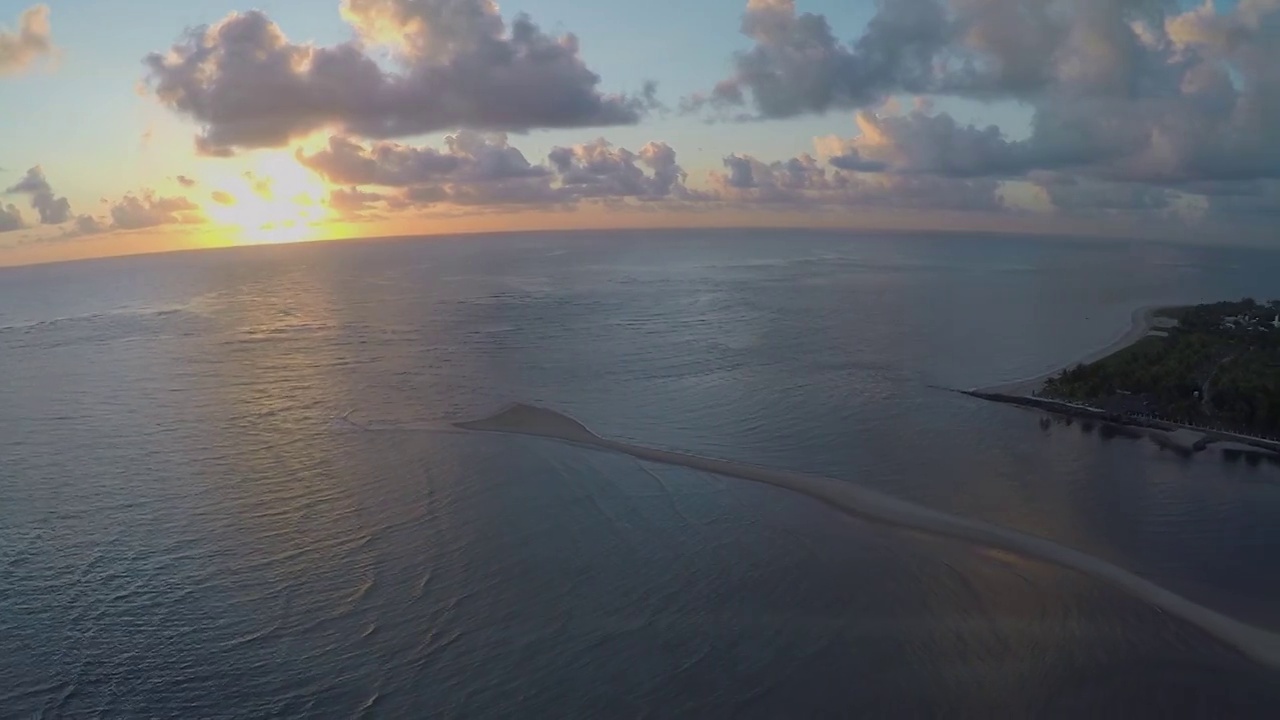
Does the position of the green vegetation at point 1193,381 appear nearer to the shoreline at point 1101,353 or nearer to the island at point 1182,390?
the island at point 1182,390

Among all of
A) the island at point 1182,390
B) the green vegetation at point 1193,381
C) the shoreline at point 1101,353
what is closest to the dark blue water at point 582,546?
the shoreline at point 1101,353

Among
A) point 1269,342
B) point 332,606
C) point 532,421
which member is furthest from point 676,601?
point 1269,342

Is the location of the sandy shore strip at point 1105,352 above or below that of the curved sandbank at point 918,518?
above

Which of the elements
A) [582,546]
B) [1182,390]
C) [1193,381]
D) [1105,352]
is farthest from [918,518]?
[1105,352]

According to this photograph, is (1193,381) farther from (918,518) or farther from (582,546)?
(582,546)

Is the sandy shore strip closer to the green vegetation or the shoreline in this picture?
the shoreline

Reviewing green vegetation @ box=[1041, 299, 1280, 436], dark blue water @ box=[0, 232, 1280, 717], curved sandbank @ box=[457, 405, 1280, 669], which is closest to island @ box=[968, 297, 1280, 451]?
green vegetation @ box=[1041, 299, 1280, 436]

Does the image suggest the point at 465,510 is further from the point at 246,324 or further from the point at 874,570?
the point at 246,324
